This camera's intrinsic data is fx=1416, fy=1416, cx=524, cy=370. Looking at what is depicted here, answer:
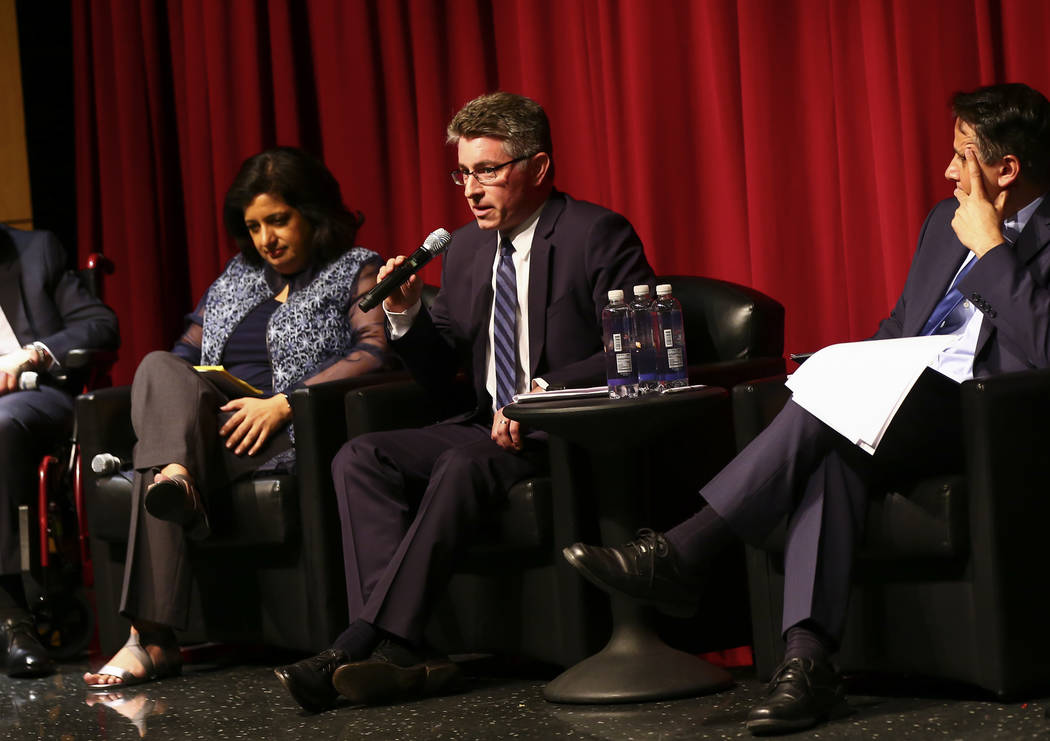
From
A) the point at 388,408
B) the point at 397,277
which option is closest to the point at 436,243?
the point at 397,277

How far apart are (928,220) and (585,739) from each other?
1156 mm

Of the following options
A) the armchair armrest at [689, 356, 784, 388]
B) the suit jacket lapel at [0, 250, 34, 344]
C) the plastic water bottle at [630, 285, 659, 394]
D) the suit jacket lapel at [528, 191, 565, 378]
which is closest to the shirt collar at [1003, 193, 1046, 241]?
the armchair armrest at [689, 356, 784, 388]

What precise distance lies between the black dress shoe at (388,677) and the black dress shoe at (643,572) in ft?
1.32

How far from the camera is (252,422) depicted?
10.1 feet

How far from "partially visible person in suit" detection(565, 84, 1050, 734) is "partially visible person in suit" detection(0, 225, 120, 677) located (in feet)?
5.27

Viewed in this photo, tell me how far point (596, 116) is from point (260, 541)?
146 cm

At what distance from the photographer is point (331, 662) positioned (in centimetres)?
250

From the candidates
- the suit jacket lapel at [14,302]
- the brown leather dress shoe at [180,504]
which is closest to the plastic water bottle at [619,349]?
the brown leather dress shoe at [180,504]

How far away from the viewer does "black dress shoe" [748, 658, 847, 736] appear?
212cm

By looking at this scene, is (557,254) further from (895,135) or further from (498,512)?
(895,135)

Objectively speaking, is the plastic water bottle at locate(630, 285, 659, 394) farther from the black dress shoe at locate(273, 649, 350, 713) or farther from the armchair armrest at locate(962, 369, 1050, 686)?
the black dress shoe at locate(273, 649, 350, 713)

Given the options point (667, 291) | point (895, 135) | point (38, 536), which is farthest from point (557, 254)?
point (38, 536)

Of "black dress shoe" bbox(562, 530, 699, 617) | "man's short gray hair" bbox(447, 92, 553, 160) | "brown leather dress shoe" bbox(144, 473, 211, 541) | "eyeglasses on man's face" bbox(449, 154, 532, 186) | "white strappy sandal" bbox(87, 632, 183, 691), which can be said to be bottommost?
"white strappy sandal" bbox(87, 632, 183, 691)

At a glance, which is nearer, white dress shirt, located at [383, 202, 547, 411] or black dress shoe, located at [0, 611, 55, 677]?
white dress shirt, located at [383, 202, 547, 411]
